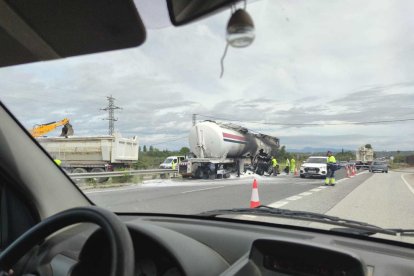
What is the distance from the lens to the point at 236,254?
241 cm

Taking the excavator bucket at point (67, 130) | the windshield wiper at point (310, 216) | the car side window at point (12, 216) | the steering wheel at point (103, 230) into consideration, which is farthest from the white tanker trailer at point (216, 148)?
the steering wheel at point (103, 230)

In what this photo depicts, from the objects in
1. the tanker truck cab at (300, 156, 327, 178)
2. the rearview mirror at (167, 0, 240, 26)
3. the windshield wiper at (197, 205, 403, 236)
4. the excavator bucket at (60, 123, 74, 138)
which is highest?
the rearview mirror at (167, 0, 240, 26)

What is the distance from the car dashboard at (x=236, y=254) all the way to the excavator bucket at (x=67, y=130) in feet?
5.64

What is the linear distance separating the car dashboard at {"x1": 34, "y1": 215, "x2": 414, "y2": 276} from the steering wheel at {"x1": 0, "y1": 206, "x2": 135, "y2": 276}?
0.82 feet

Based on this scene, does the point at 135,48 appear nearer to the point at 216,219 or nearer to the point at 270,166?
the point at 216,219

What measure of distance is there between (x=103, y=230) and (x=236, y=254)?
0.86 metres

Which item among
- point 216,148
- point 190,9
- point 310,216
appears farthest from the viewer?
point 216,148

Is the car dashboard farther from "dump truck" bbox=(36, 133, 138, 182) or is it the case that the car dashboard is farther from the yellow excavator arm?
"dump truck" bbox=(36, 133, 138, 182)

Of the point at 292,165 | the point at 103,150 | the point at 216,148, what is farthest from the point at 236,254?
the point at 292,165

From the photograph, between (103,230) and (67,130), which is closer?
(103,230)

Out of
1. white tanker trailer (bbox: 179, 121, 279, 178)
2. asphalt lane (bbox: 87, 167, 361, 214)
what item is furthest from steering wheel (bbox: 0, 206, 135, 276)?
white tanker trailer (bbox: 179, 121, 279, 178)

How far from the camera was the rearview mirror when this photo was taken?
187 cm

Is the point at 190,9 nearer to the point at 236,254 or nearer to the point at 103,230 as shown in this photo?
the point at 103,230

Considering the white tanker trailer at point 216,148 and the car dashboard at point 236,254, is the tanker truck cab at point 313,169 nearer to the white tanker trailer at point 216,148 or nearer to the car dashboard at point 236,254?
the white tanker trailer at point 216,148
